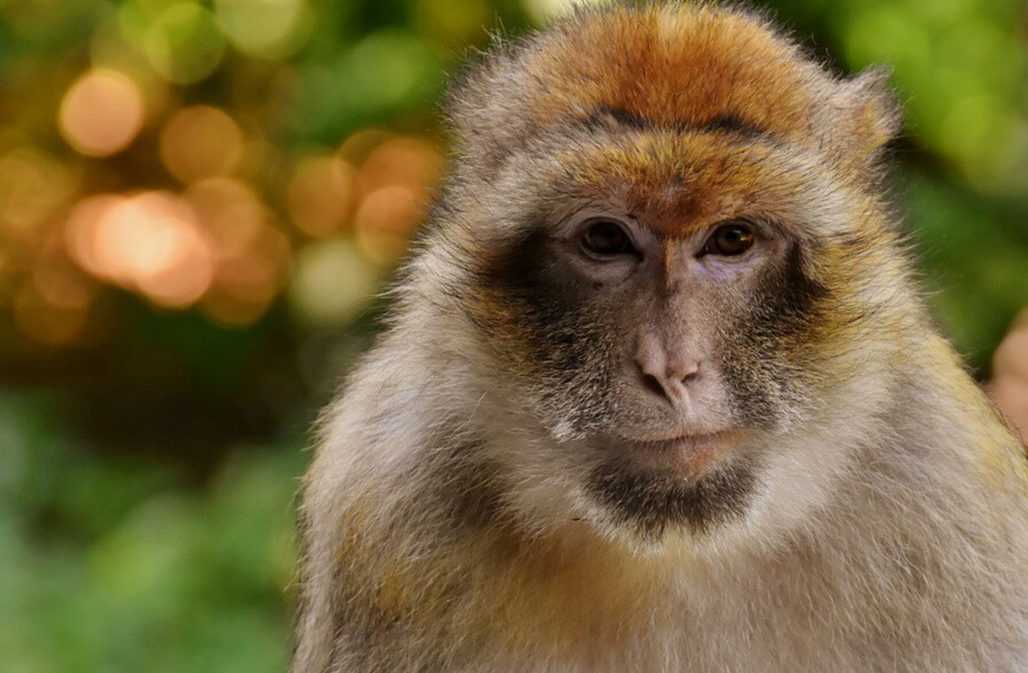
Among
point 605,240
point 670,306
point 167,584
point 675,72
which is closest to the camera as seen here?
point 670,306

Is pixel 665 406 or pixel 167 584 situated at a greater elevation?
pixel 665 406

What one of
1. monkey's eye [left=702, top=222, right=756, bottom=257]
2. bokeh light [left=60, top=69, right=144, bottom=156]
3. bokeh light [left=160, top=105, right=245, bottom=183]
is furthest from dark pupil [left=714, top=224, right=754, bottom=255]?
bokeh light [left=60, top=69, right=144, bottom=156]

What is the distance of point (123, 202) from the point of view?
22.8 ft

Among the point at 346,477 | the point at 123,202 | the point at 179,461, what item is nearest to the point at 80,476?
the point at 179,461

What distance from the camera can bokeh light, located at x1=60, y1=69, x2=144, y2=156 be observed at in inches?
260

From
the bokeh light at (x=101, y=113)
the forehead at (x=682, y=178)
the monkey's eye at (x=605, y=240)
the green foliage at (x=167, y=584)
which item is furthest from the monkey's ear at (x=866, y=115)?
the bokeh light at (x=101, y=113)

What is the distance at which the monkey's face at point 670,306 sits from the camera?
260 centimetres

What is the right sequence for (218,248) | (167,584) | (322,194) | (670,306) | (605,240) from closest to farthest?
(670,306), (605,240), (167,584), (322,194), (218,248)

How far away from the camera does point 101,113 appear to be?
6.76 meters

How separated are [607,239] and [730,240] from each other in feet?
0.73

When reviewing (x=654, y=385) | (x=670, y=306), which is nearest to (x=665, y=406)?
(x=654, y=385)

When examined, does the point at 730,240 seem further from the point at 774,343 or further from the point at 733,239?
the point at 774,343

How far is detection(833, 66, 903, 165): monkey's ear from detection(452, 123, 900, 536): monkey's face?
10.8 inches

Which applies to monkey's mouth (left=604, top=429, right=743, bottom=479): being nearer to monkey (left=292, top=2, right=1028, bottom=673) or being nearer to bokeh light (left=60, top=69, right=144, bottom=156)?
monkey (left=292, top=2, right=1028, bottom=673)
